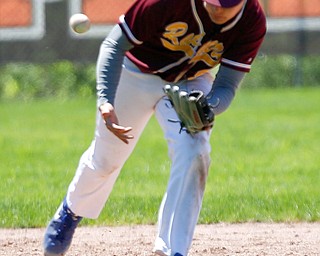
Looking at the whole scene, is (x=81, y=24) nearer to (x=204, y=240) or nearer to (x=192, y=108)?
(x=204, y=240)

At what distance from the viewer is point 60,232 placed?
461cm

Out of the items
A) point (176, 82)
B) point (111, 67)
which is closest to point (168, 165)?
point (176, 82)

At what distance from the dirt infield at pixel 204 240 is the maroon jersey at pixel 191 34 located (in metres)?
1.16

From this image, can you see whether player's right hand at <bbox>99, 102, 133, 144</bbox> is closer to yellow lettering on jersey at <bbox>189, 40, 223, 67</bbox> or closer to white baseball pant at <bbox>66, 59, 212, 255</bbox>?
white baseball pant at <bbox>66, 59, 212, 255</bbox>

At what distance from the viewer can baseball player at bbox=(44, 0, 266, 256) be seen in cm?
394

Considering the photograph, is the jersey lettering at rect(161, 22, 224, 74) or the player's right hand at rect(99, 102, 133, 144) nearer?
the player's right hand at rect(99, 102, 133, 144)

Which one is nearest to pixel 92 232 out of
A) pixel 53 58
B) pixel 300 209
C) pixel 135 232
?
pixel 135 232

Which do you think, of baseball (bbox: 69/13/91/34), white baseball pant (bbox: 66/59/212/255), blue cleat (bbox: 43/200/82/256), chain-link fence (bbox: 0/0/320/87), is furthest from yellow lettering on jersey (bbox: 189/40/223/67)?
chain-link fence (bbox: 0/0/320/87)

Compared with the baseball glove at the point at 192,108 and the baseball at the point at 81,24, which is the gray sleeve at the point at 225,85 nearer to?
the baseball glove at the point at 192,108

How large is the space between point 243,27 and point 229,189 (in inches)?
121

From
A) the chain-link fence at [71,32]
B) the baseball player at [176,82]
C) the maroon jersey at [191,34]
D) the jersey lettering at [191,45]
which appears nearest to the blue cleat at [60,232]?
the baseball player at [176,82]

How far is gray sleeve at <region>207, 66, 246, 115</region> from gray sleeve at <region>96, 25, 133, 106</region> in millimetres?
410

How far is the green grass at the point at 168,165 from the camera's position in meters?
6.19

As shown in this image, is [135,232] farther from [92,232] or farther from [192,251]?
[192,251]
